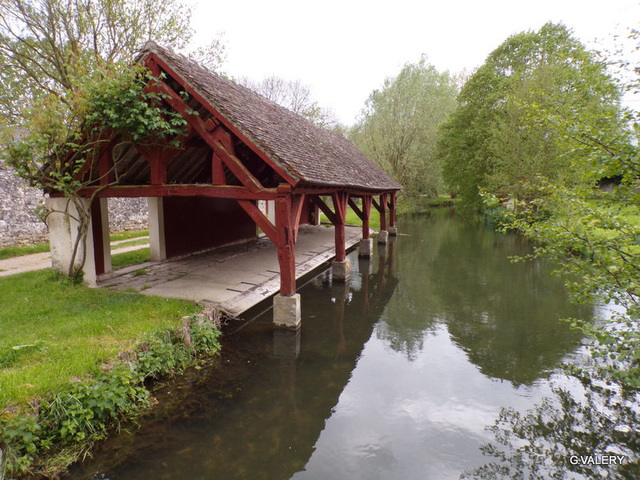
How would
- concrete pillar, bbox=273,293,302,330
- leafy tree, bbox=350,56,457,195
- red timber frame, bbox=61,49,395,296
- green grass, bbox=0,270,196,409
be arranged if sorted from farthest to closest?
leafy tree, bbox=350,56,457,195 → concrete pillar, bbox=273,293,302,330 → red timber frame, bbox=61,49,395,296 → green grass, bbox=0,270,196,409

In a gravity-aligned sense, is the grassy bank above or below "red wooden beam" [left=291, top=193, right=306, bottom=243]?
below

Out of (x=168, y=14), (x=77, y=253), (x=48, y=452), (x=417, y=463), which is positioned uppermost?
(x=168, y=14)

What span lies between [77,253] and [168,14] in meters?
12.1

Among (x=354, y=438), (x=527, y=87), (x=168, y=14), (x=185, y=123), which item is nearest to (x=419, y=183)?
(x=527, y=87)

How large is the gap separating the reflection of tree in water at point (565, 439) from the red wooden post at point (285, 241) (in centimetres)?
371

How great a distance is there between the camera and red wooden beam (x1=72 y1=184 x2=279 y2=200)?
244 inches

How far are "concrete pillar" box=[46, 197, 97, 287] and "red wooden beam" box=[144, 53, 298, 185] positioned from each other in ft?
9.87

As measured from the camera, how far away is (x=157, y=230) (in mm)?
9922

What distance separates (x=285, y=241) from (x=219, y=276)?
3.09 metres

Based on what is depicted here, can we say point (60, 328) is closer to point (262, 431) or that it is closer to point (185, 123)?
point (262, 431)

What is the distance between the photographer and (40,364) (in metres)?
4.04

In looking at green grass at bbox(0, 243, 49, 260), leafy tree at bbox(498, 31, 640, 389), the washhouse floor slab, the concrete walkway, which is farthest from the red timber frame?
green grass at bbox(0, 243, 49, 260)

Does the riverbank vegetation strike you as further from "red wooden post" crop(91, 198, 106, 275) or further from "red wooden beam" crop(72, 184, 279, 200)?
"red wooden post" crop(91, 198, 106, 275)

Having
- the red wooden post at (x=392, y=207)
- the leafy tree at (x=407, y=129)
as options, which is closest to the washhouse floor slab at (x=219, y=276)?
the red wooden post at (x=392, y=207)
